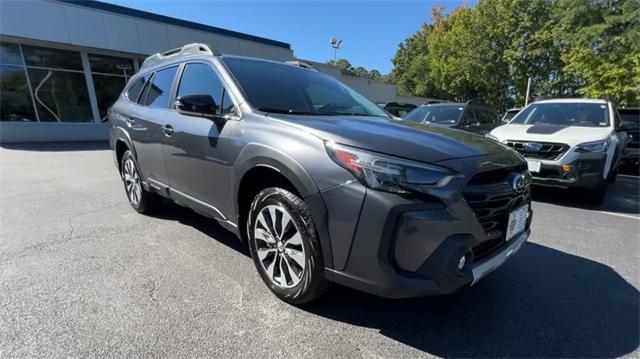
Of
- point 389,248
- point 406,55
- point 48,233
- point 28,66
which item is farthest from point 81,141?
point 406,55

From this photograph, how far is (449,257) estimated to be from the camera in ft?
6.58

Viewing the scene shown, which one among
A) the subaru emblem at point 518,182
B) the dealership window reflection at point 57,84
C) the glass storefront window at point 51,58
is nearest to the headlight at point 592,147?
the subaru emblem at point 518,182

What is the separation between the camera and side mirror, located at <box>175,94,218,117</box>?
2854 millimetres

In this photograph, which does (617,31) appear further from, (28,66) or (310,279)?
(28,66)

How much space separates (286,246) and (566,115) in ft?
21.5

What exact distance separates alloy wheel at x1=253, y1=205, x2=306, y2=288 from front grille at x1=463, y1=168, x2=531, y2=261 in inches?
41.9

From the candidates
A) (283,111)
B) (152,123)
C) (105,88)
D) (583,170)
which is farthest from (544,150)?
(105,88)

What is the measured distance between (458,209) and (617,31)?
837 inches

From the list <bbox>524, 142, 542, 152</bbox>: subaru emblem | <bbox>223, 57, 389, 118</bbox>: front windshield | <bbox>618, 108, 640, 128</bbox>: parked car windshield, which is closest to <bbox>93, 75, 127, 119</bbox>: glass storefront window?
<bbox>223, 57, 389, 118</bbox>: front windshield

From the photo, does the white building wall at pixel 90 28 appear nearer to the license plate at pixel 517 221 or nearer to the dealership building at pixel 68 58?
the dealership building at pixel 68 58

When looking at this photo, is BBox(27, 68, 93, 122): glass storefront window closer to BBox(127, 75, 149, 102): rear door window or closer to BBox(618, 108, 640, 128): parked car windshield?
BBox(127, 75, 149, 102): rear door window

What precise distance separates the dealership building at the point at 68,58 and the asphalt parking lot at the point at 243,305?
436 inches

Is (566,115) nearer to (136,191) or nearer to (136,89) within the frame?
(136,89)

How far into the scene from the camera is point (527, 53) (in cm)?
2708
